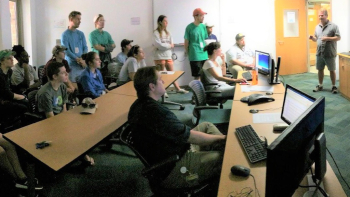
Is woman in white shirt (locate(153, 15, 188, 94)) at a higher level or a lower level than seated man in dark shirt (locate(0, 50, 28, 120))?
higher

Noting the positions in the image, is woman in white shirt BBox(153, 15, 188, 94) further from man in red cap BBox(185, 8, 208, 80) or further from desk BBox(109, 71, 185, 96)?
desk BBox(109, 71, 185, 96)

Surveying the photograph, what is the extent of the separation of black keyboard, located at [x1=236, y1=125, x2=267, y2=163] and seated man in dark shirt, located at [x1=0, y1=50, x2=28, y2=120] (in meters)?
2.95

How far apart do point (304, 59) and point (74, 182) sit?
24.5ft

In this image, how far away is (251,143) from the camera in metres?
2.11

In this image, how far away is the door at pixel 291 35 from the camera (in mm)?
8430

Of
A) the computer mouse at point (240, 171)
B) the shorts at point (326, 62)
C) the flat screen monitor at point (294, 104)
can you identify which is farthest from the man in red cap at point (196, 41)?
the computer mouse at point (240, 171)

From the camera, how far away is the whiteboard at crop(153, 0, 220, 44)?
727 centimetres

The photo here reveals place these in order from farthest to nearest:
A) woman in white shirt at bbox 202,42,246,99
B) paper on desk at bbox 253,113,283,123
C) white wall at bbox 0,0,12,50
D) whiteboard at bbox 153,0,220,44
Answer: whiteboard at bbox 153,0,220,44 → white wall at bbox 0,0,12,50 → woman in white shirt at bbox 202,42,246,99 → paper on desk at bbox 253,113,283,123

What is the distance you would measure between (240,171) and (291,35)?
25.2ft

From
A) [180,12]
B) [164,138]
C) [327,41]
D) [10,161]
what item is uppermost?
[180,12]

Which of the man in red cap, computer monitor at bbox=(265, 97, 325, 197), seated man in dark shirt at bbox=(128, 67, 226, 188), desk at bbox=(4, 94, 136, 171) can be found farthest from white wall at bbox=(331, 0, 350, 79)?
computer monitor at bbox=(265, 97, 325, 197)

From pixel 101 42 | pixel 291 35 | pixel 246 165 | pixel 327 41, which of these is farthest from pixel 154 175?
pixel 291 35

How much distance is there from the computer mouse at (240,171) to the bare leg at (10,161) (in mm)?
2131

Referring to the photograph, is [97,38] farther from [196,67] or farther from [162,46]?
[196,67]
